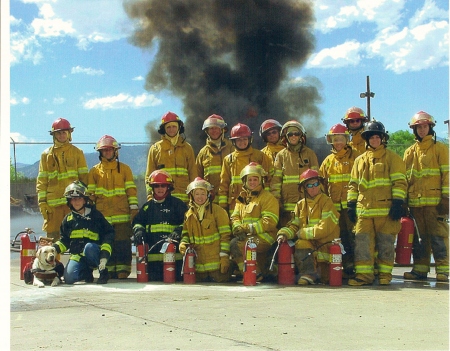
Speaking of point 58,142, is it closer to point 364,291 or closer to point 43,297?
point 43,297

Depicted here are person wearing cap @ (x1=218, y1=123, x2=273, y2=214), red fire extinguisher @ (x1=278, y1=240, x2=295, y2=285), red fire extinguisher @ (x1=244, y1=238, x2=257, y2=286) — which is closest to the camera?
red fire extinguisher @ (x1=244, y1=238, x2=257, y2=286)

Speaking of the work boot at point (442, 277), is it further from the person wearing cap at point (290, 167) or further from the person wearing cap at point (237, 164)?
the person wearing cap at point (237, 164)

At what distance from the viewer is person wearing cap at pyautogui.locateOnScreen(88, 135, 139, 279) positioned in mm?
8969

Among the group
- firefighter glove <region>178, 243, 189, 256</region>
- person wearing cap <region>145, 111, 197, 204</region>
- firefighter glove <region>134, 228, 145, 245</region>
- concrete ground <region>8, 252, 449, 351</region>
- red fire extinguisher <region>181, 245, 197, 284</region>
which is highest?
person wearing cap <region>145, 111, 197, 204</region>

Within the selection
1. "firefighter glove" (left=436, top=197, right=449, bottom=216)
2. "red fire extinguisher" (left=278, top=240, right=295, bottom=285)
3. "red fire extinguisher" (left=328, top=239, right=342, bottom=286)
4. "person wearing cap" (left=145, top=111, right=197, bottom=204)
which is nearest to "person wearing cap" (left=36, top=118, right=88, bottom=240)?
"person wearing cap" (left=145, top=111, right=197, bottom=204)

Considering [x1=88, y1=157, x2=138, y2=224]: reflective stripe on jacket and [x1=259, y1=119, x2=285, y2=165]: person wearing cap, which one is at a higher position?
[x1=259, y1=119, x2=285, y2=165]: person wearing cap

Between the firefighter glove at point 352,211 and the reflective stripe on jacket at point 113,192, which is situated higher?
the reflective stripe on jacket at point 113,192

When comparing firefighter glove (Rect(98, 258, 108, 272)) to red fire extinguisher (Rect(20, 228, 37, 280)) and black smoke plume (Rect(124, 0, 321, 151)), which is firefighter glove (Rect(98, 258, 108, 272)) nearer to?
red fire extinguisher (Rect(20, 228, 37, 280))

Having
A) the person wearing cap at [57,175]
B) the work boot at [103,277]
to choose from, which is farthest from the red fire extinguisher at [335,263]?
the person wearing cap at [57,175]

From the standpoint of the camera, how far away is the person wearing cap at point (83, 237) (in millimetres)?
8188

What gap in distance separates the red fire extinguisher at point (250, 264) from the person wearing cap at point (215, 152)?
1425 millimetres

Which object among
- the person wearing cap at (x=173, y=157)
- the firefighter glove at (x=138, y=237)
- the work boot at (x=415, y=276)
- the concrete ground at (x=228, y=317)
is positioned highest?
the person wearing cap at (x=173, y=157)

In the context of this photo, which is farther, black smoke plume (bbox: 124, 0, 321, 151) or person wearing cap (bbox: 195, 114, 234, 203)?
black smoke plume (bbox: 124, 0, 321, 151)

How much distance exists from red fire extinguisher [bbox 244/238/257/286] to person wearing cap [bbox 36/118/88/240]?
274cm
